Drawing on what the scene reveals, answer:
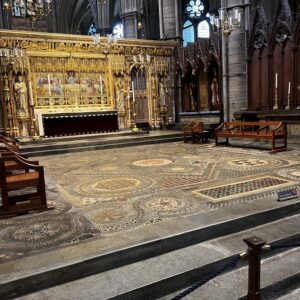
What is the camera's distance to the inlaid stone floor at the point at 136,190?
362cm

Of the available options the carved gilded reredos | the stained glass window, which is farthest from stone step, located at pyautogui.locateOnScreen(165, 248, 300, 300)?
the stained glass window

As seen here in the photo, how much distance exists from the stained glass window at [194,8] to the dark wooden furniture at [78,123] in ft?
46.5

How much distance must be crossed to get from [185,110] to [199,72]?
83.6 inches

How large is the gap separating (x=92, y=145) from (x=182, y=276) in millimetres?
8514

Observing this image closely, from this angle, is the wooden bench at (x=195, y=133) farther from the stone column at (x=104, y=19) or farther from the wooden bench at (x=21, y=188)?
the stone column at (x=104, y=19)

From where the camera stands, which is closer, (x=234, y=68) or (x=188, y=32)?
(x=234, y=68)

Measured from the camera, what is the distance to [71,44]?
544 inches

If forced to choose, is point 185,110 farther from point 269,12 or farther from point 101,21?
point 101,21

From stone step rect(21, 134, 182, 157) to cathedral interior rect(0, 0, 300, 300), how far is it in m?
0.07

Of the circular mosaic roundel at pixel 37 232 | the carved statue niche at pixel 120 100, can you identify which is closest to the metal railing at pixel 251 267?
the circular mosaic roundel at pixel 37 232

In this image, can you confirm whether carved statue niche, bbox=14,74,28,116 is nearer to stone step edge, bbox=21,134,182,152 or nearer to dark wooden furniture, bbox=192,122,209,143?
stone step edge, bbox=21,134,182,152

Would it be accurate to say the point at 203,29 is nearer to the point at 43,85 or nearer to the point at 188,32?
the point at 188,32

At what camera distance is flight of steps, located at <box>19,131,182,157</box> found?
33.4 ft

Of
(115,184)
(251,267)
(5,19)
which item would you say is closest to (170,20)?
(5,19)
